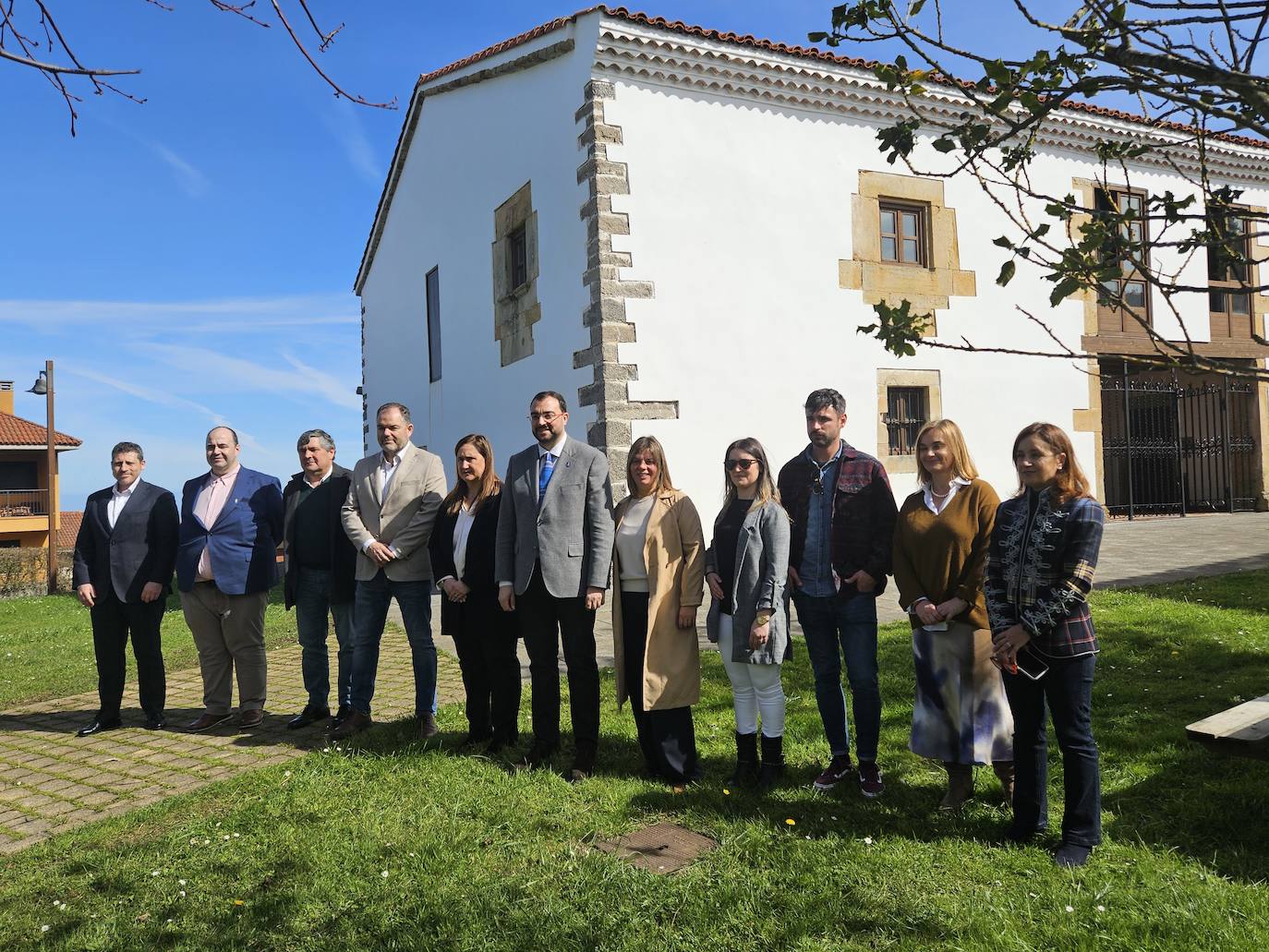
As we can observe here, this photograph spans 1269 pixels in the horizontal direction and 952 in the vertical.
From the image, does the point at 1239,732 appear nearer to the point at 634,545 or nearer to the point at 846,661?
the point at 846,661

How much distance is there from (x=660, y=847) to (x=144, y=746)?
3885 millimetres

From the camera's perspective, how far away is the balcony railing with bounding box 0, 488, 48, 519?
117 ft

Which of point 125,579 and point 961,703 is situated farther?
point 125,579

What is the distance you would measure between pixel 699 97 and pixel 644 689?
30.4 ft

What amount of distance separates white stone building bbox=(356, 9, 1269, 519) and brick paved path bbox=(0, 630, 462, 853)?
498 centimetres

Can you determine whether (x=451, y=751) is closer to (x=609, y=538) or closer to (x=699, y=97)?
(x=609, y=538)

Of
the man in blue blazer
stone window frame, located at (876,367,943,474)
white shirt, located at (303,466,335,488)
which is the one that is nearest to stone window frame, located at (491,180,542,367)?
stone window frame, located at (876,367,943,474)

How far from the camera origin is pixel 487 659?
5.33 meters

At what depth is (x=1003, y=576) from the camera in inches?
149

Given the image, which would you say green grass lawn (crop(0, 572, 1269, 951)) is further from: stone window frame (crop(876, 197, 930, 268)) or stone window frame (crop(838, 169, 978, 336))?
stone window frame (crop(876, 197, 930, 268))

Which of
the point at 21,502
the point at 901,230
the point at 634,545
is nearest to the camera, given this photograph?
the point at 634,545

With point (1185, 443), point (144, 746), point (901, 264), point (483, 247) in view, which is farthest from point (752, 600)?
point (1185, 443)

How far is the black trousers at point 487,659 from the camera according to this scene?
17.3ft

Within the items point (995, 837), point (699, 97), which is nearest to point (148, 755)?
point (995, 837)
